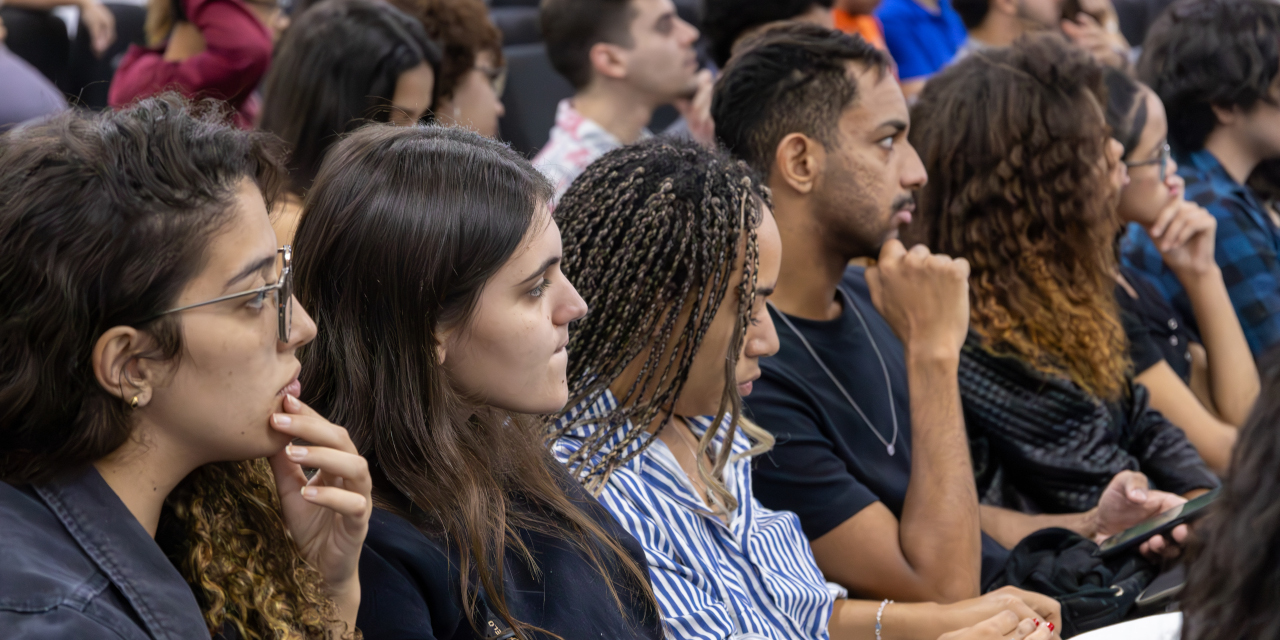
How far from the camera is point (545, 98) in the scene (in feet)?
13.5

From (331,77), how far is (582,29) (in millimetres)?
1207

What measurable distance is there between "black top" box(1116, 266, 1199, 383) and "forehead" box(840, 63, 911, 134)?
26.2 inches

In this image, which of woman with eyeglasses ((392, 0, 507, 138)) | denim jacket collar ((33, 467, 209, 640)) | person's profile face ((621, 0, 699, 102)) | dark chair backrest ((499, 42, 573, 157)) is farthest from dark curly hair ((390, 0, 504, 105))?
denim jacket collar ((33, 467, 209, 640))

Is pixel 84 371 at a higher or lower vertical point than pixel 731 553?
higher

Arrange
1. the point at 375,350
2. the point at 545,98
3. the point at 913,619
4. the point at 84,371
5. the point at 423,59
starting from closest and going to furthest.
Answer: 1. the point at 84,371
2. the point at 375,350
3. the point at 913,619
4. the point at 423,59
5. the point at 545,98

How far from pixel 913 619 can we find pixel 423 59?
157 cm

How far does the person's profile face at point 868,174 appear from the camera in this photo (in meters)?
1.90

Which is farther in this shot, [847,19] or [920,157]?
[847,19]

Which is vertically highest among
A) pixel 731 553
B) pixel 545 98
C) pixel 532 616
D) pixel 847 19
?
pixel 532 616

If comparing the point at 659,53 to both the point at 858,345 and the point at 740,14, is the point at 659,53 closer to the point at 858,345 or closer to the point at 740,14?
the point at 740,14

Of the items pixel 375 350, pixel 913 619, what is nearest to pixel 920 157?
pixel 913 619

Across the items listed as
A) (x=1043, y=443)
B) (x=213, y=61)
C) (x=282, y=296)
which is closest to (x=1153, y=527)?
(x=1043, y=443)

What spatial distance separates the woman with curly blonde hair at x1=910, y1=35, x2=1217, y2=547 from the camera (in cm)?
196

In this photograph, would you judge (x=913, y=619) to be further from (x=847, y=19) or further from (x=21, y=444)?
(x=847, y=19)
